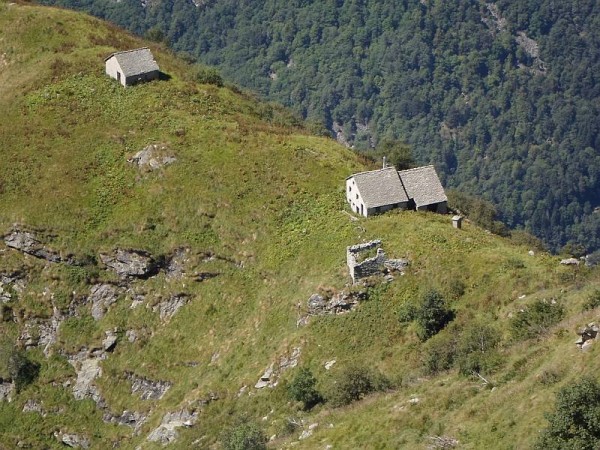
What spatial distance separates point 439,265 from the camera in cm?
6488

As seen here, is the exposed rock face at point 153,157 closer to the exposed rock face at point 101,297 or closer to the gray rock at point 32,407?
the exposed rock face at point 101,297

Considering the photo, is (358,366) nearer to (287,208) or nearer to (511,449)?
(511,449)

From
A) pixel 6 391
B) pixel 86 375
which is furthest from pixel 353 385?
pixel 6 391

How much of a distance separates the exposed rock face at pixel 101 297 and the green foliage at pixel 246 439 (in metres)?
23.7

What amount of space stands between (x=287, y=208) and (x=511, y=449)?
37.6 metres

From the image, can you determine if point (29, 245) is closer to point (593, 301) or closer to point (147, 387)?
point (147, 387)

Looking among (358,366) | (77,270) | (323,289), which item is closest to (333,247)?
(323,289)

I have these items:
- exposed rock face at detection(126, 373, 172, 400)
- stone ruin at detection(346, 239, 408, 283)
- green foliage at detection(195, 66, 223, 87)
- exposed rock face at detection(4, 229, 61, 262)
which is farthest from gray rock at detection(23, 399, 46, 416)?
green foliage at detection(195, 66, 223, 87)

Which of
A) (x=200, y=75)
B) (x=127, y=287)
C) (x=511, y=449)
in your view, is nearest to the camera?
(x=511, y=449)

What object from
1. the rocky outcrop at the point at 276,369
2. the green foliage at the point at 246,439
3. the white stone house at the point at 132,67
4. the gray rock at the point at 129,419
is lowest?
the gray rock at the point at 129,419

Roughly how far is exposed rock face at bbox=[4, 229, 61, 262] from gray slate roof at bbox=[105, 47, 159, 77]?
64.8ft

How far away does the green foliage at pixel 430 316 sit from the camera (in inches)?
2351

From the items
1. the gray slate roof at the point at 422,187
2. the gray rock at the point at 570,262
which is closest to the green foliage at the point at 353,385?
the gray rock at the point at 570,262

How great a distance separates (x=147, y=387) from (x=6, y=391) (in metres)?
11.1
